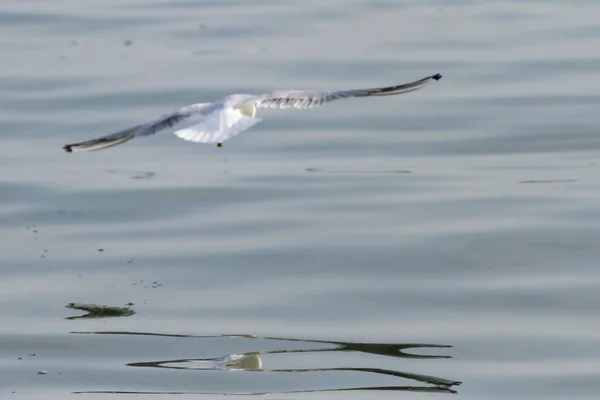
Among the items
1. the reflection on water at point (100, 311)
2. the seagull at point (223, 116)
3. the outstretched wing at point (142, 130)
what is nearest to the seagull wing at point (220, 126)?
the seagull at point (223, 116)

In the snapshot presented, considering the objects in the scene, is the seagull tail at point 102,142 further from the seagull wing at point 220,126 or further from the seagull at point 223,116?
the seagull wing at point 220,126

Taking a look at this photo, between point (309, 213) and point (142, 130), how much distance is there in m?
3.32

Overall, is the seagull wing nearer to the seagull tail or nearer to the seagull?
the seagull

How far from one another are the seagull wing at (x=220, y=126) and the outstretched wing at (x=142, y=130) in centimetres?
13

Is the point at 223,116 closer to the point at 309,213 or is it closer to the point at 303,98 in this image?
the point at 303,98

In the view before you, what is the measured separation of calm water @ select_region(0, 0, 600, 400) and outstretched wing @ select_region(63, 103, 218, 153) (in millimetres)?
1239

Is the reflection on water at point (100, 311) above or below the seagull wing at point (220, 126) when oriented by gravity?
below

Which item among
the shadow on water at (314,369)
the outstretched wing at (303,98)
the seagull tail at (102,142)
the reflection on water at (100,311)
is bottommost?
the shadow on water at (314,369)

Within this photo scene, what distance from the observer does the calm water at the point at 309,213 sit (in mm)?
7465

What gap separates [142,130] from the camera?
22.3 ft

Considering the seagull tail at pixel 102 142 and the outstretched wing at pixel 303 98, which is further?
the outstretched wing at pixel 303 98

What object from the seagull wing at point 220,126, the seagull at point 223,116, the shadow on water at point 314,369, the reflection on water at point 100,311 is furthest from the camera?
the reflection on water at point 100,311

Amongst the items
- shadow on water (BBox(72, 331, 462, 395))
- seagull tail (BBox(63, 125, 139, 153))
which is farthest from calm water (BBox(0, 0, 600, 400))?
seagull tail (BBox(63, 125, 139, 153))

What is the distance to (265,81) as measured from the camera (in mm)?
12945
